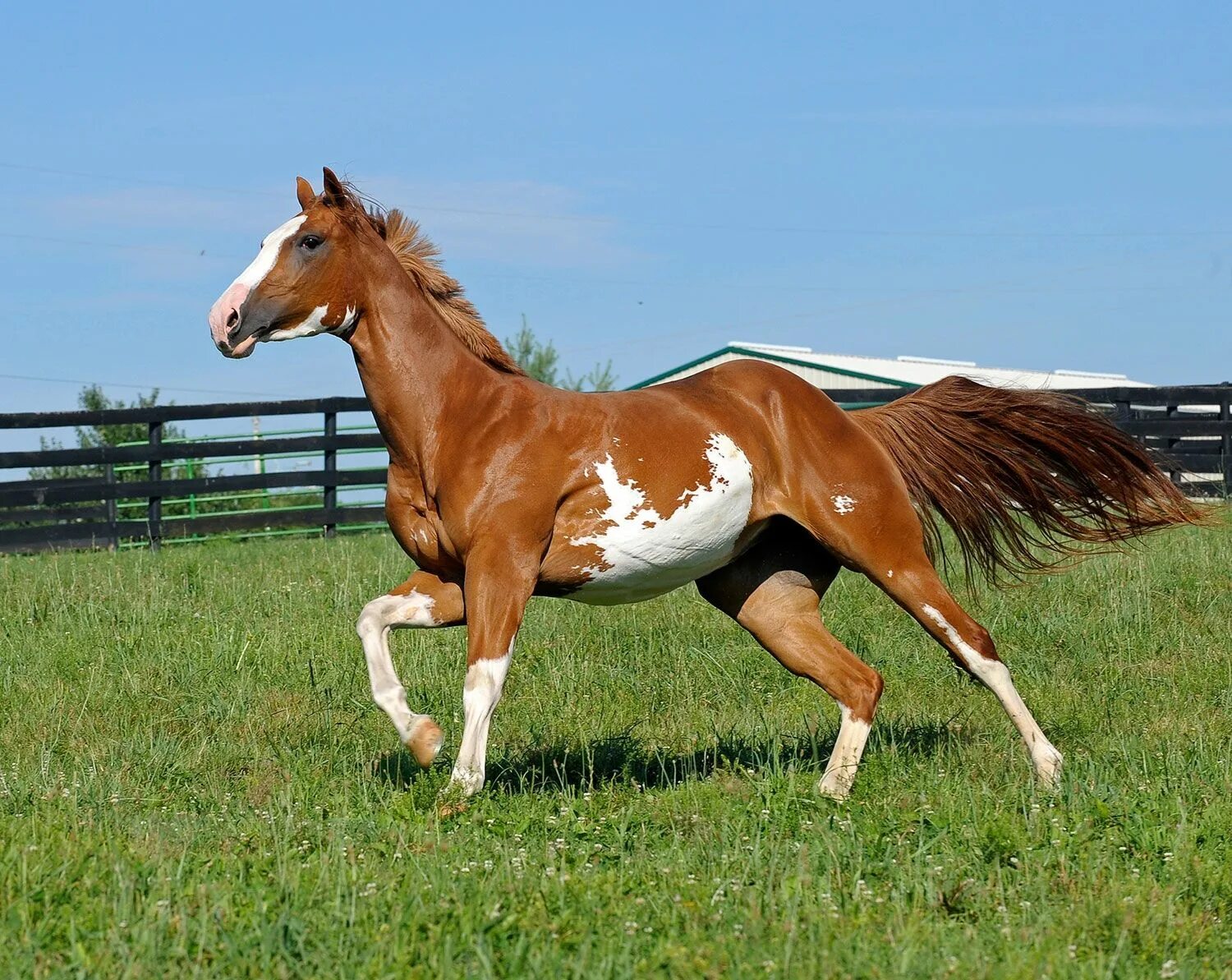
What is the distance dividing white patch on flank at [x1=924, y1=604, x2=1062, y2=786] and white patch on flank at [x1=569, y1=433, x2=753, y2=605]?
96cm

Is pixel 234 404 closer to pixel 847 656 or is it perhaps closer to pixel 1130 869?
pixel 847 656

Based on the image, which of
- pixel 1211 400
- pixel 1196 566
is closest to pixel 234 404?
pixel 1196 566

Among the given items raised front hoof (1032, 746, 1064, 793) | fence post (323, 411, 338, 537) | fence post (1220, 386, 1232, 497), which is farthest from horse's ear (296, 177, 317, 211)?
fence post (1220, 386, 1232, 497)

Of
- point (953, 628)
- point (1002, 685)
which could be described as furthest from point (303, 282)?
point (1002, 685)

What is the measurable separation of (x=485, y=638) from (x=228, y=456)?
41.7ft

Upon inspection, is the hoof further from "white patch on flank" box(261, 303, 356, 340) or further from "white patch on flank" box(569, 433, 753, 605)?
"white patch on flank" box(261, 303, 356, 340)

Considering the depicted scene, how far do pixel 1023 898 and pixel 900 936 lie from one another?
63 centimetres

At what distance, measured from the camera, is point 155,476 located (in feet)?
54.4

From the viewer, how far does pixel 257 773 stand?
5.89 m

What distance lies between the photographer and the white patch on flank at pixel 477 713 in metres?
5.10

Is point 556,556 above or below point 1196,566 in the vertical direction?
above

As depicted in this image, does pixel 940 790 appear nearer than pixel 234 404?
Yes

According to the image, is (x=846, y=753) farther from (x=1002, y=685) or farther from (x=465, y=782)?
(x=465, y=782)

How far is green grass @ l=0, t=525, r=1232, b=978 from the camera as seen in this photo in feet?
11.4
